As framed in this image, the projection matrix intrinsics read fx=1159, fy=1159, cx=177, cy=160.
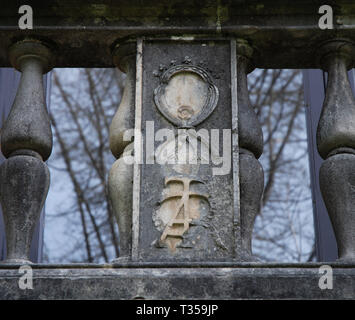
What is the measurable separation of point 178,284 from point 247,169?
70 cm

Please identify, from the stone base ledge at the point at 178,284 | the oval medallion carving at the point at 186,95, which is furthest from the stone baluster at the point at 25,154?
the oval medallion carving at the point at 186,95

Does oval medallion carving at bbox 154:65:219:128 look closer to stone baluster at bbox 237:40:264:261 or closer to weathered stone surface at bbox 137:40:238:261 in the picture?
weathered stone surface at bbox 137:40:238:261

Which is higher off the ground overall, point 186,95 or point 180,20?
point 180,20

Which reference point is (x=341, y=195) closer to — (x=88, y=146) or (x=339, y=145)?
(x=339, y=145)

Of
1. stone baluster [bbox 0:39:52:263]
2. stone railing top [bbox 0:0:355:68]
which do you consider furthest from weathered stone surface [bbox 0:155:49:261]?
stone railing top [bbox 0:0:355:68]

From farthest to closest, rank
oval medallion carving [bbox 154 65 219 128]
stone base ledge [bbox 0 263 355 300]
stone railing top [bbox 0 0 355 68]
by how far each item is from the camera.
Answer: stone railing top [bbox 0 0 355 68] < oval medallion carving [bbox 154 65 219 128] < stone base ledge [bbox 0 263 355 300]

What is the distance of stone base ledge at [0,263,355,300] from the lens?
4.73 meters

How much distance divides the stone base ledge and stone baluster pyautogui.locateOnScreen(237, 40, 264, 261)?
0.68 feet

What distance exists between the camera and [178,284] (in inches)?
187

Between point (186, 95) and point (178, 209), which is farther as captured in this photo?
point (186, 95)

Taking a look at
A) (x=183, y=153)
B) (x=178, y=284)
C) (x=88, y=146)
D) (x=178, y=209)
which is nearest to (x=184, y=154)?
(x=183, y=153)

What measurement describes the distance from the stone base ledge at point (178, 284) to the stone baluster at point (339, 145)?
0.27m

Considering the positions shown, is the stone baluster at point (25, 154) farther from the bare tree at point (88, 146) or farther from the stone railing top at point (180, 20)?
the bare tree at point (88, 146)

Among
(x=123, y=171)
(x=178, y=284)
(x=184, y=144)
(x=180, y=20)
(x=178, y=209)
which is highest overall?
(x=180, y=20)
